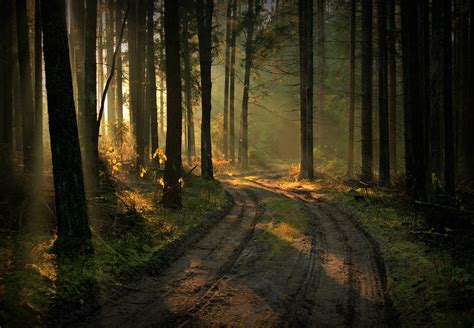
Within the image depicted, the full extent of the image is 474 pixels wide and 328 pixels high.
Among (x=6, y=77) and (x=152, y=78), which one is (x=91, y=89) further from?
(x=152, y=78)

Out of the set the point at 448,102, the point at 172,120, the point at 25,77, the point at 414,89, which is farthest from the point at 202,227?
the point at 448,102

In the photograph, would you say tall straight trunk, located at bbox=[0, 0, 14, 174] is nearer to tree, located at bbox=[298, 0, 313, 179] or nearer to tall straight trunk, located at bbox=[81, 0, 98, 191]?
tall straight trunk, located at bbox=[81, 0, 98, 191]

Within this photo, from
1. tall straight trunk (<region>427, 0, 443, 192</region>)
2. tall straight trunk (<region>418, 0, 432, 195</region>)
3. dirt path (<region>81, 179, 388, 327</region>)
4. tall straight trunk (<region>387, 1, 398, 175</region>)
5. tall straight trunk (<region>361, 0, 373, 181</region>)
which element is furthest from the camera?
tall straight trunk (<region>387, 1, 398, 175</region>)

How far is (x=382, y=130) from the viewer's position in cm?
1814

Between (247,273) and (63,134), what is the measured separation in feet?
15.8

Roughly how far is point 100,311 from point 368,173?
16.5 meters

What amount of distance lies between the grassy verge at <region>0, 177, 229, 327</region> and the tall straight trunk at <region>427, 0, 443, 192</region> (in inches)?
350

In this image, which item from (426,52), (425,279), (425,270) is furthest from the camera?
(426,52)

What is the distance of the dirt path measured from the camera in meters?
5.87

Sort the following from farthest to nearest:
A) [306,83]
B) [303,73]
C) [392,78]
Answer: [303,73] < [392,78] < [306,83]

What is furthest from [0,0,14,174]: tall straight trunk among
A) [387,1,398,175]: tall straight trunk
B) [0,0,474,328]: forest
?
[387,1,398,175]: tall straight trunk

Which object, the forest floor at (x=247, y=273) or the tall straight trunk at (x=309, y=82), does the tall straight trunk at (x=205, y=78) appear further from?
the forest floor at (x=247, y=273)

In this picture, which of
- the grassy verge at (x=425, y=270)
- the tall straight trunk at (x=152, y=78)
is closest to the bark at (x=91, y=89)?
the tall straight trunk at (x=152, y=78)

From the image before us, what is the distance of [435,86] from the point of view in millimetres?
13359
